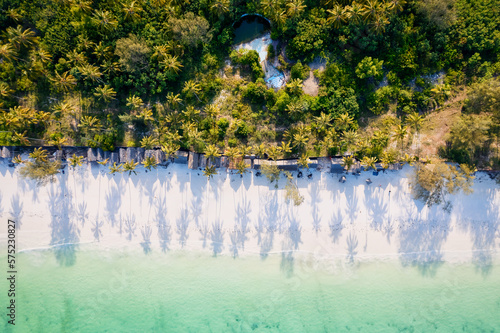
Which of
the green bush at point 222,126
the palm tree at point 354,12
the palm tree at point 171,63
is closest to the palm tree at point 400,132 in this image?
the palm tree at point 354,12

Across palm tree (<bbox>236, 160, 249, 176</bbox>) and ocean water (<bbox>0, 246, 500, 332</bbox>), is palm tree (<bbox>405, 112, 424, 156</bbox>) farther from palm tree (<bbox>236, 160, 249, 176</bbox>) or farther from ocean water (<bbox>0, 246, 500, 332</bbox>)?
palm tree (<bbox>236, 160, 249, 176</bbox>)

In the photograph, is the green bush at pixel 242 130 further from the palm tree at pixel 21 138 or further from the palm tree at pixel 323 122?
the palm tree at pixel 21 138

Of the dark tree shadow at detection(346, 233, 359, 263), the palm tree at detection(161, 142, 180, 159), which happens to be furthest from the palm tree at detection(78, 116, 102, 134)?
the dark tree shadow at detection(346, 233, 359, 263)

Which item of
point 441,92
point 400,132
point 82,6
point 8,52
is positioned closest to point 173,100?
point 82,6

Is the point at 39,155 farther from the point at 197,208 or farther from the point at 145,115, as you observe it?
the point at 197,208

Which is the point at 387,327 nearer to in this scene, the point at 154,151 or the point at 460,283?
the point at 460,283

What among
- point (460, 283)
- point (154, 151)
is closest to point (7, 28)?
point (154, 151)
